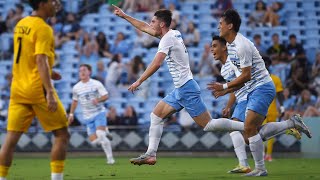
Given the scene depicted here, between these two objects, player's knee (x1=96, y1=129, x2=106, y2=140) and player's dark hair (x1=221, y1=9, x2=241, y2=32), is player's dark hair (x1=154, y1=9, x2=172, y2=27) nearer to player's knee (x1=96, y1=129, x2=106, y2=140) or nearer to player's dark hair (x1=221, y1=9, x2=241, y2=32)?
player's dark hair (x1=221, y1=9, x2=241, y2=32)

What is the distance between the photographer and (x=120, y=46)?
24.2 meters

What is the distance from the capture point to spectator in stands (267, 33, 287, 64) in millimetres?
22375

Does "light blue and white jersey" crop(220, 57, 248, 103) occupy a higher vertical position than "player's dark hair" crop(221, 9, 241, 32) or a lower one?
lower

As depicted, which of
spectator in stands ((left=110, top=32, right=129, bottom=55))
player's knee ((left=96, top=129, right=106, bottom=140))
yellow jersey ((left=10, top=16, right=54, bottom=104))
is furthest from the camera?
spectator in stands ((left=110, top=32, right=129, bottom=55))

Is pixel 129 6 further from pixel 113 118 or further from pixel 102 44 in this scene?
pixel 113 118

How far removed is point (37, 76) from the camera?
8.80m

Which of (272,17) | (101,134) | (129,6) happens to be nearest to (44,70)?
(101,134)

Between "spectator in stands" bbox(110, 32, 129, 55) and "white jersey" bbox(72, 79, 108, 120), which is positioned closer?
"white jersey" bbox(72, 79, 108, 120)

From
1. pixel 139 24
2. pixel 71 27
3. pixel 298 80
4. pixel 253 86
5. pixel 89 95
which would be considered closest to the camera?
pixel 253 86

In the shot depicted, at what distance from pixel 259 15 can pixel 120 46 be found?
177 inches

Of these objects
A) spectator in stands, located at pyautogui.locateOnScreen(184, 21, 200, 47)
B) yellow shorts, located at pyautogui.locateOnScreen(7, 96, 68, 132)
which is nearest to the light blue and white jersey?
yellow shorts, located at pyautogui.locateOnScreen(7, 96, 68, 132)

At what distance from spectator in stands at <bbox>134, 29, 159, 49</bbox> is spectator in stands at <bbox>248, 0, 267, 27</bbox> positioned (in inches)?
121

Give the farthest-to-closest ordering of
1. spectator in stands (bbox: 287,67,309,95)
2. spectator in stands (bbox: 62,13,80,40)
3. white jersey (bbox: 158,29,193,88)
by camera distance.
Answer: spectator in stands (bbox: 62,13,80,40), spectator in stands (bbox: 287,67,309,95), white jersey (bbox: 158,29,193,88)

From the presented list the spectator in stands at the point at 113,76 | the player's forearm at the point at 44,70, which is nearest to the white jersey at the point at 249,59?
the player's forearm at the point at 44,70
